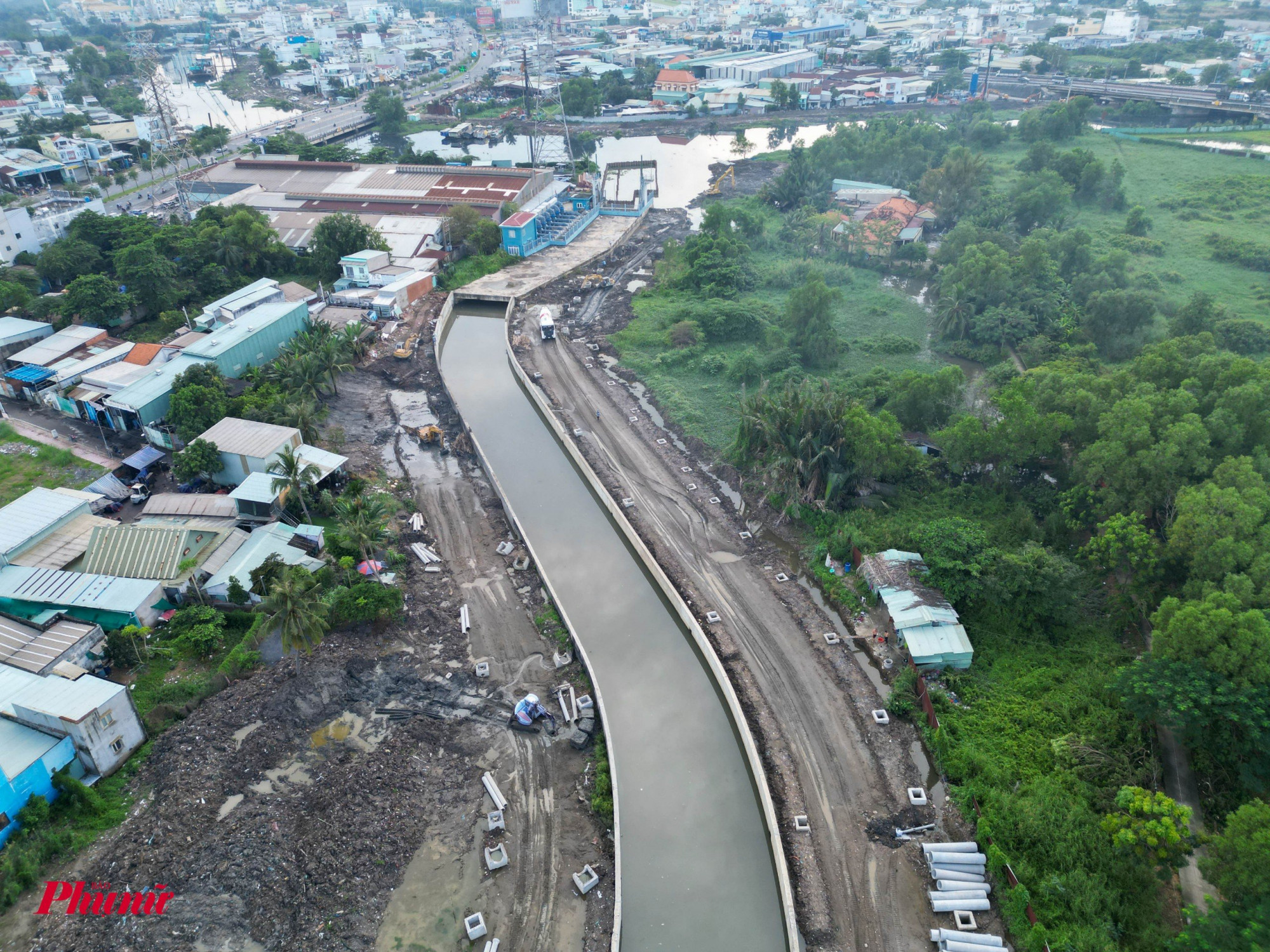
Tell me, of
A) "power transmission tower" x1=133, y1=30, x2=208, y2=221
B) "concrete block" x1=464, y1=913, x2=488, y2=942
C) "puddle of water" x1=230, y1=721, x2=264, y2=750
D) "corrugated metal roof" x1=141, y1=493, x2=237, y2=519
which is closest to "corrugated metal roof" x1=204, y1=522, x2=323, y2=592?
"corrugated metal roof" x1=141, y1=493, x2=237, y2=519

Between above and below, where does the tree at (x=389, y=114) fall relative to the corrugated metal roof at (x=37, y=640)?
above

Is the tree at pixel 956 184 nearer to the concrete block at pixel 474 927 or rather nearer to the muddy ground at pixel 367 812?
the muddy ground at pixel 367 812

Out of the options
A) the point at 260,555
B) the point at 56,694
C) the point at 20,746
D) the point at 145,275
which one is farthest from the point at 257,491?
the point at 145,275

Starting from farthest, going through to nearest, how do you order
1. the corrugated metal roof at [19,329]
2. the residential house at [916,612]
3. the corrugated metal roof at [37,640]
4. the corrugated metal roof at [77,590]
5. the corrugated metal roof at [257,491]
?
the corrugated metal roof at [19,329] → the corrugated metal roof at [257,491] → the corrugated metal roof at [77,590] → the residential house at [916,612] → the corrugated metal roof at [37,640]

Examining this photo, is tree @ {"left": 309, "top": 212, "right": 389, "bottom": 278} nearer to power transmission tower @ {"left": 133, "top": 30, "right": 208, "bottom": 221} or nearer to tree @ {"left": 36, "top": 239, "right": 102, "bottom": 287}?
tree @ {"left": 36, "top": 239, "right": 102, "bottom": 287}

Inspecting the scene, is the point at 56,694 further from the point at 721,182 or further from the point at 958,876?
the point at 721,182

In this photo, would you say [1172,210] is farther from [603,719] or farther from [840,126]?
[603,719]

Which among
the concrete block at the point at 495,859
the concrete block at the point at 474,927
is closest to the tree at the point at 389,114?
the concrete block at the point at 495,859
